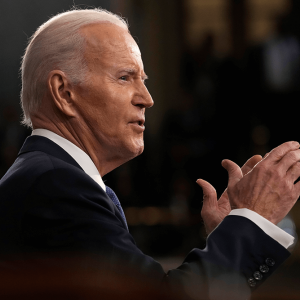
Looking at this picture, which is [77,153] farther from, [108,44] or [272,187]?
[272,187]

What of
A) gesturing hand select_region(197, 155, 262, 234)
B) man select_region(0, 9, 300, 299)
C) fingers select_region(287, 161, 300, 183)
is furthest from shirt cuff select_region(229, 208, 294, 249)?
gesturing hand select_region(197, 155, 262, 234)

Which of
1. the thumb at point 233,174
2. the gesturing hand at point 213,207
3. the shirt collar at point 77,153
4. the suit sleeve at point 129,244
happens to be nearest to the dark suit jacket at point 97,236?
the suit sleeve at point 129,244

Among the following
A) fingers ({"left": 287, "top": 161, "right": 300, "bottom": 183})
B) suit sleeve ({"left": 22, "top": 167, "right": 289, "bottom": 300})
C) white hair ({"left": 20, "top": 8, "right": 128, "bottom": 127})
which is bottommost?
suit sleeve ({"left": 22, "top": 167, "right": 289, "bottom": 300})

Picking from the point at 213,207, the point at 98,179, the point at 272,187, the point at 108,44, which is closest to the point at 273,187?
the point at 272,187

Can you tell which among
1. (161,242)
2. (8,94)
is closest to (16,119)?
(8,94)

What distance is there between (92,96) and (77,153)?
161 millimetres

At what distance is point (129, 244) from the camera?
3.10ft

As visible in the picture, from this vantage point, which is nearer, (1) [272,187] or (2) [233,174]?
(1) [272,187]

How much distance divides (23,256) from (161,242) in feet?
9.42

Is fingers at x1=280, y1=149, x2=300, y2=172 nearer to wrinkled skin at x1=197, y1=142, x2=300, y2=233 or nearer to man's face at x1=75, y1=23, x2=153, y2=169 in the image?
wrinkled skin at x1=197, y1=142, x2=300, y2=233

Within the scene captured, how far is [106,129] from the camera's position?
4.17 feet

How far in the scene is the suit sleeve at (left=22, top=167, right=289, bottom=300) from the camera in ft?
3.02

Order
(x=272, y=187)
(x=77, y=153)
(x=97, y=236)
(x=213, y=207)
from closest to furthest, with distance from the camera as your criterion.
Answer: (x=97, y=236) → (x=272, y=187) → (x=77, y=153) → (x=213, y=207)

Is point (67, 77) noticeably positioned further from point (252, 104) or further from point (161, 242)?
point (252, 104)
